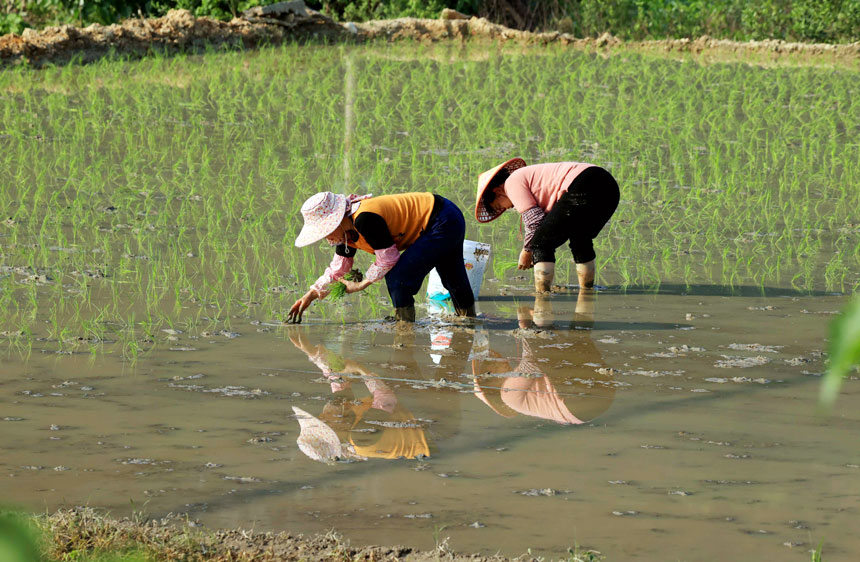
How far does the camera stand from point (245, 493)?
9.16ft

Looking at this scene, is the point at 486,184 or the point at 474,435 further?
the point at 486,184

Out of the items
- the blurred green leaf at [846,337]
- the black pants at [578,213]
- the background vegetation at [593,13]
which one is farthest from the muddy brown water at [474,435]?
the background vegetation at [593,13]

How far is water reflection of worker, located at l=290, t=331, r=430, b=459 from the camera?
10.6 ft

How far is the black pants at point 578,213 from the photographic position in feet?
18.1

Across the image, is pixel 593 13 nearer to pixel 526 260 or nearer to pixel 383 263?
pixel 526 260

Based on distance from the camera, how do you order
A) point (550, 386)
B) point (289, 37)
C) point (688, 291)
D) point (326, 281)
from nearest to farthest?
point (550, 386) → point (326, 281) → point (688, 291) → point (289, 37)

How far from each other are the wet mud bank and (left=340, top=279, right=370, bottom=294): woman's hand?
2417 millimetres

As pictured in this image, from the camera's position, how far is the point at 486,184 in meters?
5.49

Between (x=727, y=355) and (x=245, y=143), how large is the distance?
5479mm

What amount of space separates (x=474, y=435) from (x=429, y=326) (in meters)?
1.71

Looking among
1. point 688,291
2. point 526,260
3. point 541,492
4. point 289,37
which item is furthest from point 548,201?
point 289,37

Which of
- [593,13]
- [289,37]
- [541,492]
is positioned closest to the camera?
[541,492]

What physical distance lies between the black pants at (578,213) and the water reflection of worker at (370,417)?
156 cm

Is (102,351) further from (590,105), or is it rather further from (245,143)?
(590,105)
